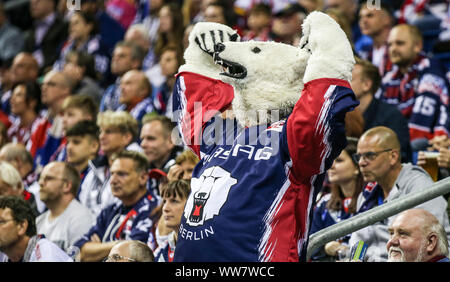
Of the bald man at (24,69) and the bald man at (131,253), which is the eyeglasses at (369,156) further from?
the bald man at (24,69)

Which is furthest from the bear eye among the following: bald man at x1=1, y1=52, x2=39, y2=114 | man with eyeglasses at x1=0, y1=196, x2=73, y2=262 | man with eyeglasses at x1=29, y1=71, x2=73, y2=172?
bald man at x1=1, y1=52, x2=39, y2=114

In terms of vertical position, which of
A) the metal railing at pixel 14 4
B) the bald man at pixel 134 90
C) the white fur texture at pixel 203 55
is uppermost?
the white fur texture at pixel 203 55

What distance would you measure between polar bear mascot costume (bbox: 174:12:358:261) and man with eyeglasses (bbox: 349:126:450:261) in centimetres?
147

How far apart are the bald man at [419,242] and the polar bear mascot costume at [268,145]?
947mm

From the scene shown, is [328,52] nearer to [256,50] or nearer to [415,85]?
[256,50]

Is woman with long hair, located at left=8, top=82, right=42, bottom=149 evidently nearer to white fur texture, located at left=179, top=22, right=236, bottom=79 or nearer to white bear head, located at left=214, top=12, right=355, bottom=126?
white fur texture, located at left=179, top=22, right=236, bottom=79

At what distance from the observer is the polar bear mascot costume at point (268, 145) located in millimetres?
3055

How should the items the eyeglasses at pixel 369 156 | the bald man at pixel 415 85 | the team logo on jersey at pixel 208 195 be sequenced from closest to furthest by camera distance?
the team logo on jersey at pixel 208 195 → the eyeglasses at pixel 369 156 → the bald man at pixel 415 85

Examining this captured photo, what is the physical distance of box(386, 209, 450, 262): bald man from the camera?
401 centimetres

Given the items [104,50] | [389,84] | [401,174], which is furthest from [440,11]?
[104,50]

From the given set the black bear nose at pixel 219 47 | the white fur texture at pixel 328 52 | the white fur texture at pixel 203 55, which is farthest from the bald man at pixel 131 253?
the white fur texture at pixel 328 52

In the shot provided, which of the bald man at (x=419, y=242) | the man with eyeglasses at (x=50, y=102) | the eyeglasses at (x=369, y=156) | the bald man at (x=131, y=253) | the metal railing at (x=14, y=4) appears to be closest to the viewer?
the bald man at (x=419, y=242)
